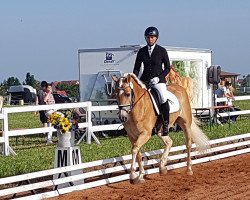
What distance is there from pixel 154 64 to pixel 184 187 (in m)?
2.42

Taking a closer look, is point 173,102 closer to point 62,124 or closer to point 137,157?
point 137,157

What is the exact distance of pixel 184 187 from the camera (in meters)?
10.5

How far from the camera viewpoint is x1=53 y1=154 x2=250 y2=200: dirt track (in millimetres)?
9703

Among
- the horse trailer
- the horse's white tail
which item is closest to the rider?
the horse's white tail

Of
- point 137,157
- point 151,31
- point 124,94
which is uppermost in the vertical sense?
point 151,31

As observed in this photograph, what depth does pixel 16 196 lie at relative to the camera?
987 cm

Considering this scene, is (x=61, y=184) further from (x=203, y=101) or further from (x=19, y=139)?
(x=203, y=101)

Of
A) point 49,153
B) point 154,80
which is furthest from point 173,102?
point 49,153

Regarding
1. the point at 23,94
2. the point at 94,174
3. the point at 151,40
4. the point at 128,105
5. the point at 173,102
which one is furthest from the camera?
→ the point at 23,94

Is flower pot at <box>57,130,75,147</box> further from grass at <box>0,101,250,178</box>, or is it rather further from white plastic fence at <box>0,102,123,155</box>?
white plastic fence at <box>0,102,123,155</box>

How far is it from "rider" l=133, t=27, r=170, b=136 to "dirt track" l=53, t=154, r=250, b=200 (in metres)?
1.27

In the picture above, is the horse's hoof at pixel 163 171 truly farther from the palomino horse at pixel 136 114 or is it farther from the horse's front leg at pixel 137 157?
the horse's front leg at pixel 137 157

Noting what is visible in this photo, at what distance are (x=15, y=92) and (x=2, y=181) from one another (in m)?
65.6

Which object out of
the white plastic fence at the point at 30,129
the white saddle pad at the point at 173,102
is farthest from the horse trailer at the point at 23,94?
the white saddle pad at the point at 173,102
